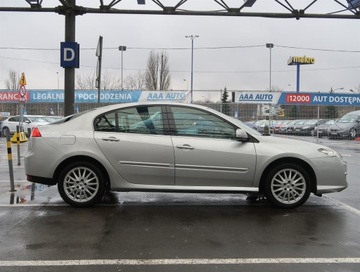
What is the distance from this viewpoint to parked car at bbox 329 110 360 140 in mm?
25422

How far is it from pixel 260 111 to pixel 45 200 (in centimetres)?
1645

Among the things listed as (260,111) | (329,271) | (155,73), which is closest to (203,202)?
(329,271)

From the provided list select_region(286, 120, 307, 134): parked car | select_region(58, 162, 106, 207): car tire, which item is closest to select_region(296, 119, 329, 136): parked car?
select_region(286, 120, 307, 134): parked car

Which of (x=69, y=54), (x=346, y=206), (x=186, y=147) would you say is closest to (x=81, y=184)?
(x=186, y=147)

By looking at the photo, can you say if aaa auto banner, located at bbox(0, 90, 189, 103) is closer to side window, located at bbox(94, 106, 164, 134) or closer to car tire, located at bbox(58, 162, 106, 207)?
side window, located at bbox(94, 106, 164, 134)

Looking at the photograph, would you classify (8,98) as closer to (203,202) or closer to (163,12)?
(163,12)

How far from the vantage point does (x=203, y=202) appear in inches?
269

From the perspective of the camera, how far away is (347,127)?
25.4 meters

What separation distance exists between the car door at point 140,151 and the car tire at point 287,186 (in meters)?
1.51

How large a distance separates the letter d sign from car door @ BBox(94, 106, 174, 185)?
4585mm

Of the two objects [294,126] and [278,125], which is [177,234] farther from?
[278,125]

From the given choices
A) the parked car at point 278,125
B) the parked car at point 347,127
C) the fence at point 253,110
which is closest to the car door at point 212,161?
the fence at point 253,110

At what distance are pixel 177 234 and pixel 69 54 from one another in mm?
6676

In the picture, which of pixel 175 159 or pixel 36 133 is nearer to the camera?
pixel 175 159
